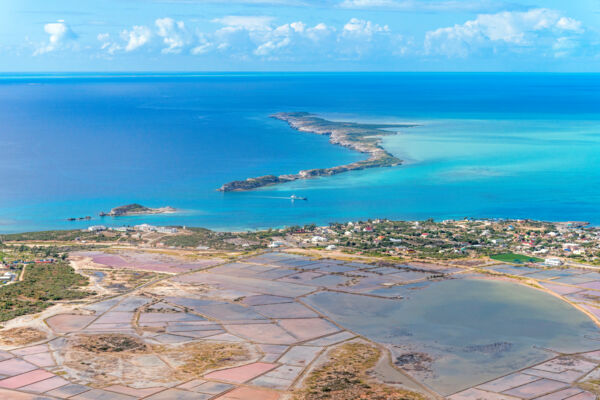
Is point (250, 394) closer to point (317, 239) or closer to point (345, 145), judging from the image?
point (317, 239)

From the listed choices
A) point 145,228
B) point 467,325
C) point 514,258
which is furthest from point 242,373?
point 145,228

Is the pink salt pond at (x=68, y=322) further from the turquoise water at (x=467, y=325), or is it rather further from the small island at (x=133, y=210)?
the small island at (x=133, y=210)

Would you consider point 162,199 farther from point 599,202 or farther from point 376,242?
point 599,202

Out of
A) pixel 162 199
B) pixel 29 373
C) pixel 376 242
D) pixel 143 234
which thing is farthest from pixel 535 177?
pixel 29 373

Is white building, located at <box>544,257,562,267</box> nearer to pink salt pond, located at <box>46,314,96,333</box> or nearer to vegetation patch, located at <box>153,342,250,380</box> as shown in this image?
vegetation patch, located at <box>153,342,250,380</box>

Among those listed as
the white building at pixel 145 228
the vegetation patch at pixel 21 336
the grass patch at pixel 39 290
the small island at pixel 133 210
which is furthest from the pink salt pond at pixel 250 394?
the small island at pixel 133 210
